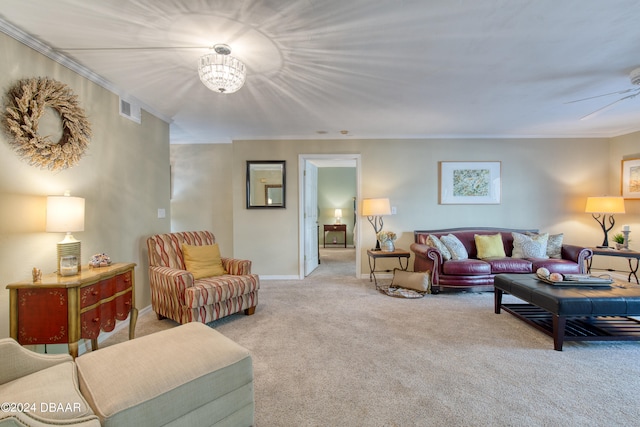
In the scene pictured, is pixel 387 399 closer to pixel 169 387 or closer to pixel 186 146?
pixel 169 387

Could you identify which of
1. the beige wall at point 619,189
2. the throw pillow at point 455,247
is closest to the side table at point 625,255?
the beige wall at point 619,189

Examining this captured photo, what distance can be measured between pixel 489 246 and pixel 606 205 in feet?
6.13

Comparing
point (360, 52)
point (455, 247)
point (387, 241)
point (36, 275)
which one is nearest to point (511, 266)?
point (455, 247)

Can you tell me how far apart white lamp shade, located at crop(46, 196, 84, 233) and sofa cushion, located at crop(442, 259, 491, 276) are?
4.06 m

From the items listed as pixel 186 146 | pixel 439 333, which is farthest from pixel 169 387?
pixel 186 146

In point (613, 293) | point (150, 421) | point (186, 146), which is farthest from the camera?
point (186, 146)

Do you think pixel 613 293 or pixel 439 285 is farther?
pixel 439 285

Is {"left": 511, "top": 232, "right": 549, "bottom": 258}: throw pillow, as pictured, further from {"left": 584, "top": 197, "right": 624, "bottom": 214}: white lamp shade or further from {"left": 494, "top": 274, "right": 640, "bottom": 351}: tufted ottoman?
{"left": 494, "top": 274, "right": 640, "bottom": 351}: tufted ottoman

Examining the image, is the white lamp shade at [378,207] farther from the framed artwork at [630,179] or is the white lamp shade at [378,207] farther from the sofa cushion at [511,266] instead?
the framed artwork at [630,179]

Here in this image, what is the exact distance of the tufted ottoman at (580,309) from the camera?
2.43 metres

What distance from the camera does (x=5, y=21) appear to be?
186 centimetres

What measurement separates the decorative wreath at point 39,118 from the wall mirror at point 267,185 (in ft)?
8.63

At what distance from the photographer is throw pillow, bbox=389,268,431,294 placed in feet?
13.4

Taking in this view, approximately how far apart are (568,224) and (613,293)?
114 inches
